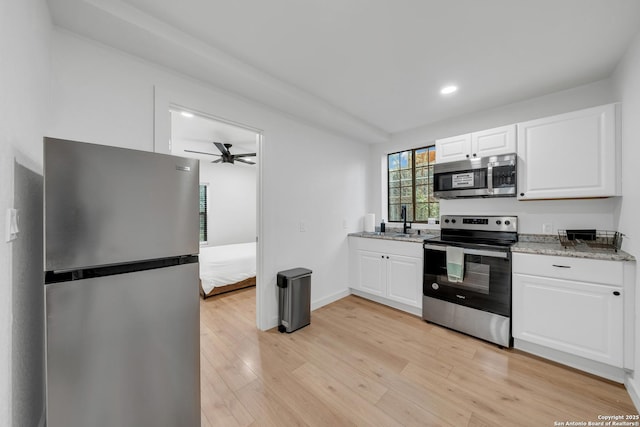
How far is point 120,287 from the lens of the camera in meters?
1.10

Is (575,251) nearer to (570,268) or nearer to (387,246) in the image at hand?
(570,268)

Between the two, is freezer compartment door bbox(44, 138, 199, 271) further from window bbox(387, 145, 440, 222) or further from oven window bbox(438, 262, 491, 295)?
window bbox(387, 145, 440, 222)

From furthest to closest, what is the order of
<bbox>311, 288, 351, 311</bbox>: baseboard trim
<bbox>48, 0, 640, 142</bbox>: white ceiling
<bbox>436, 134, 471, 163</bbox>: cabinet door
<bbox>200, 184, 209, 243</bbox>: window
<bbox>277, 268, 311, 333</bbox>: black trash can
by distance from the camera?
1. <bbox>200, 184, 209, 243</bbox>: window
2. <bbox>311, 288, 351, 311</bbox>: baseboard trim
3. <bbox>436, 134, 471, 163</bbox>: cabinet door
4. <bbox>277, 268, 311, 333</bbox>: black trash can
5. <bbox>48, 0, 640, 142</bbox>: white ceiling

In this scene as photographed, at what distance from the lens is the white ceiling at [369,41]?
4.87 feet

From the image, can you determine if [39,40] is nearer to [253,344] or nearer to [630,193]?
[253,344]

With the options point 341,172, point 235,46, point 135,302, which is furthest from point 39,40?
point 341,172

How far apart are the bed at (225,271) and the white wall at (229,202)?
2.17 m

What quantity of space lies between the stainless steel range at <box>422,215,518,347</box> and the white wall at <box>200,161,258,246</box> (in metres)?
4.95

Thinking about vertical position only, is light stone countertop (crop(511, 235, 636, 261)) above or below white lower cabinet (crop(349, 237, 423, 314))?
above

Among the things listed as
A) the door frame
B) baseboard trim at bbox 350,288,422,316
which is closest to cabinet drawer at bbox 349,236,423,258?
baseboard trim at bbox 350,288,422,316

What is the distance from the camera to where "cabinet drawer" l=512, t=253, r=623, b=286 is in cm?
183

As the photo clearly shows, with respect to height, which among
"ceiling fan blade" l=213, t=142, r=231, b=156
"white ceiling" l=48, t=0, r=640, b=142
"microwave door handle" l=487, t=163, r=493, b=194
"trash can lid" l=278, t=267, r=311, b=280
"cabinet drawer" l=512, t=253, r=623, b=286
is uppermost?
"white ceiling" l=48, t=0, r=640, b=142

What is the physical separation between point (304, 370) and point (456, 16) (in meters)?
2.81

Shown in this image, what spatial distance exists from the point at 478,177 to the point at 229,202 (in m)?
5.67
